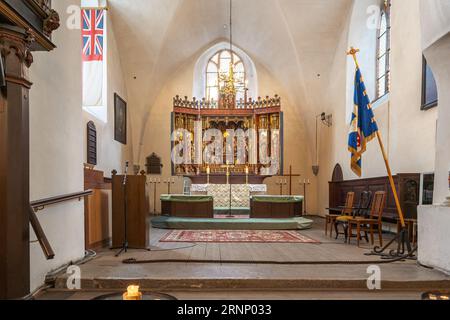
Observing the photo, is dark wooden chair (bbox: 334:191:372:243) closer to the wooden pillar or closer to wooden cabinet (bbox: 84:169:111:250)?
wooden cabinet (bbox: 84:169:111:250)

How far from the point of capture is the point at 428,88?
20.4 ft

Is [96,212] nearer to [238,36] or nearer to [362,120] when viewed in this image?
[362,120]

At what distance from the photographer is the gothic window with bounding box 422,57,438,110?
237 inches

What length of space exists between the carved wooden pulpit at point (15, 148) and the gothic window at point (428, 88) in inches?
230

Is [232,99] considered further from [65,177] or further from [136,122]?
[65,177]

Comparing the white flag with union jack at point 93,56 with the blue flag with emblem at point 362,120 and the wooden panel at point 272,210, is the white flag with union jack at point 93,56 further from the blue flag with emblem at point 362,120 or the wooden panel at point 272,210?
the blue flag with emblem at point 362,120

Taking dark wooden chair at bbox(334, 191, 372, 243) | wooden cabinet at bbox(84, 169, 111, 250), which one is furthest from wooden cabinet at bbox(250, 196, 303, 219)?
wooden cabinet at bbox(84, 169, 111, 250)

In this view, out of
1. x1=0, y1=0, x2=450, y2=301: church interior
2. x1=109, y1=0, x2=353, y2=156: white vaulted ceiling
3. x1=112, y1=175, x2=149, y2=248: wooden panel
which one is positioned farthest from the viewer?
x1=109, y1=0, x2=353, y2=156: white vaulted ceiling

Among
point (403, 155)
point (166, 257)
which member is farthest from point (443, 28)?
point (166, 257)

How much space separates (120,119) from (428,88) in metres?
8.23

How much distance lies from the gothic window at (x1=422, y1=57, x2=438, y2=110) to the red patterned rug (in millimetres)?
3013

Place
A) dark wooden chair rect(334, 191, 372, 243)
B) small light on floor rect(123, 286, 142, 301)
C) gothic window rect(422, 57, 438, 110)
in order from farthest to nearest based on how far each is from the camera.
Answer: dark wooden chair rect(334, 191, 372, 243), gothic window rect(422, 57, 438, 110), small light on floor rect(123, 286, 142, 301)

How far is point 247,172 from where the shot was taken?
11.1 metres

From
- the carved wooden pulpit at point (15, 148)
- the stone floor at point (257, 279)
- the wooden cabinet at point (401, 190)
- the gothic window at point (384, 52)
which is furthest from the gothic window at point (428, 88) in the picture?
the carved wooden pulpit at point (15, 148)
